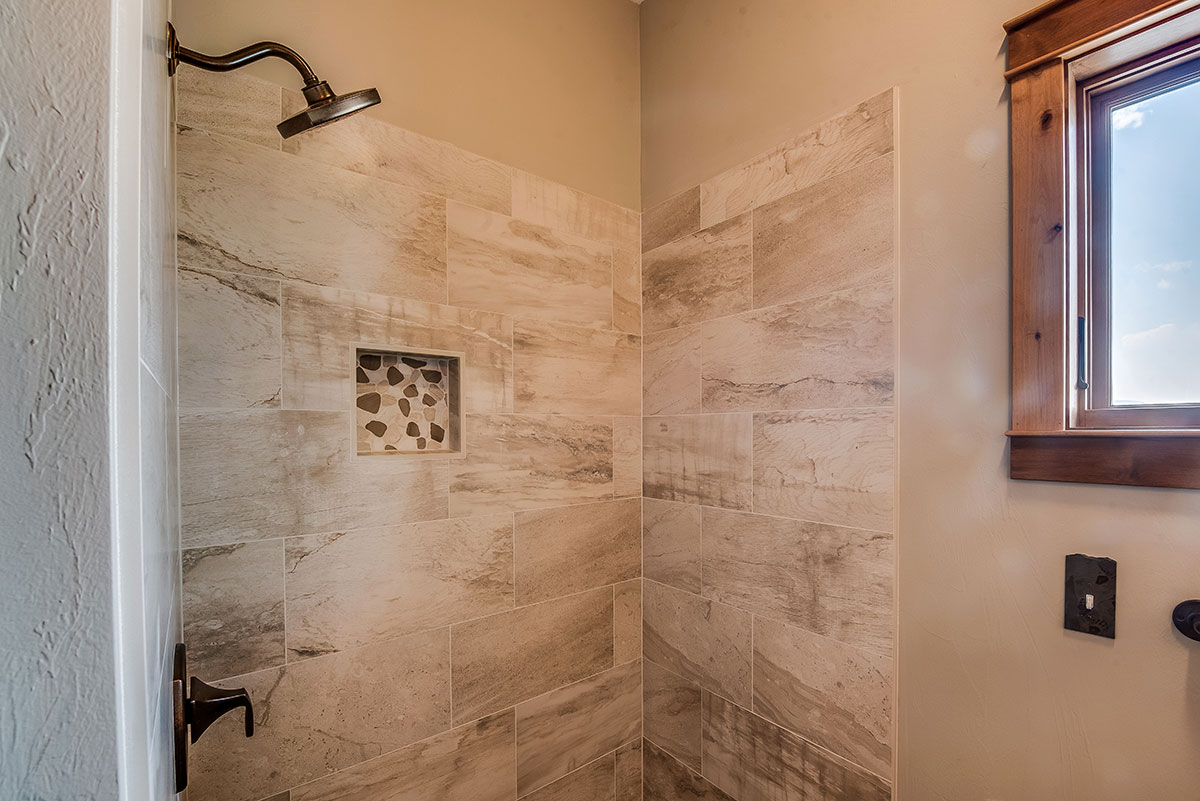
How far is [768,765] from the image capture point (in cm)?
137

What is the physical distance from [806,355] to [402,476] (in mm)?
1001

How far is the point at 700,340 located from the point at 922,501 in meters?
0.70

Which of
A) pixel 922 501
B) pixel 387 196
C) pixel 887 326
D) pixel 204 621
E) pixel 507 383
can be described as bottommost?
pixel 204 621

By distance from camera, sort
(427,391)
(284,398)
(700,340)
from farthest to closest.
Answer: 1. (700,340)
2. (427,391)
3. (284,398)

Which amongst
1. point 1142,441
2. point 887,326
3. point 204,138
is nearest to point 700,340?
point 887,326

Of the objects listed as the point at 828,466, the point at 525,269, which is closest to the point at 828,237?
the point at 828,466

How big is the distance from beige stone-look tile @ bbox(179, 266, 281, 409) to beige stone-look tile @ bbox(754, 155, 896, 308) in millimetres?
1139

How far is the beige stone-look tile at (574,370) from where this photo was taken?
1.51 metres

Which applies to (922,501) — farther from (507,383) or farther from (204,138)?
(204,138)

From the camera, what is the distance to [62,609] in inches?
8.0

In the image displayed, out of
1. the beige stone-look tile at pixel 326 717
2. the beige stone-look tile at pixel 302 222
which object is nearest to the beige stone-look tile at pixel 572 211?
the beige stone-look tile at pixel 302 222

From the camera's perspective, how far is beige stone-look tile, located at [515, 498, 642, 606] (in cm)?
150

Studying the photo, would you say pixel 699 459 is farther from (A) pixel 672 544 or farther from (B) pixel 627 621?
(B) pixel 627 621

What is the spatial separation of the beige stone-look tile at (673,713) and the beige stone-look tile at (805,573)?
32 cm
